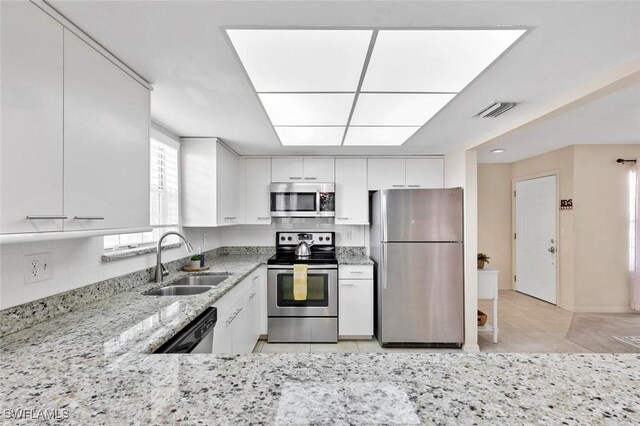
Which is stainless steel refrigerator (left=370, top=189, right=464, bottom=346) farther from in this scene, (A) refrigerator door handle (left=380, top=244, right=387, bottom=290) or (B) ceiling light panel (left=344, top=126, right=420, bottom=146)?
(B) ceiling light panel (left=344, top=126, right=420, bottom=146)

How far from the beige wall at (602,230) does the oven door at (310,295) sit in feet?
11.6

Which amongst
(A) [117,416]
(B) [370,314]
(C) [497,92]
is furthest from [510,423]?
(B) [370,314]

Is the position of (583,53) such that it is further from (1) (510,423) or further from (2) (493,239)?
(2) (493,239)

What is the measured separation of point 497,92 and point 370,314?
247 cm

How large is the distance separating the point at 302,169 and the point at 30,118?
274cm

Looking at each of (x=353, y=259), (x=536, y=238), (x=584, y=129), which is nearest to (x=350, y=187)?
(x=353, y=259)

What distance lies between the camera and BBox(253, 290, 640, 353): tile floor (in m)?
3.09

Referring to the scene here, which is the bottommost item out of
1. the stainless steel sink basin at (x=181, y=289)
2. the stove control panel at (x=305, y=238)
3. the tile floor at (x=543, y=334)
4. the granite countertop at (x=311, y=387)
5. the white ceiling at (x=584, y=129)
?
the tile floor at (x=543, y=334)

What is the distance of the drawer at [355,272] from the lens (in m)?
3.29

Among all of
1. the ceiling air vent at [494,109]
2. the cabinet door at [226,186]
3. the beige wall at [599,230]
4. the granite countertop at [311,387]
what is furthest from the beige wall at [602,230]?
the cabinet door at [226,186]

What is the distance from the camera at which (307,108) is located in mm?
1988

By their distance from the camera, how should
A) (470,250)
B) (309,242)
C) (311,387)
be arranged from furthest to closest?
(309,242) → (470,250) → (311,387)

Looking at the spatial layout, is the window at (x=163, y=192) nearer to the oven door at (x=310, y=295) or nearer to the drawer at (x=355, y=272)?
the oven door at (x=310, y=295)

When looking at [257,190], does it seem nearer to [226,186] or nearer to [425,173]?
[226,186]
